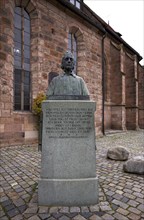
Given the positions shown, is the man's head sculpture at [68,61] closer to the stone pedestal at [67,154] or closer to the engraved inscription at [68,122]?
the stone pedestal at [67,154]

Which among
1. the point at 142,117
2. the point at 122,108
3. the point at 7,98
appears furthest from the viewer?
the point at 142,117

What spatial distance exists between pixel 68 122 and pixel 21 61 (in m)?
6.80

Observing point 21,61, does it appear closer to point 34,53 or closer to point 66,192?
point 34,53

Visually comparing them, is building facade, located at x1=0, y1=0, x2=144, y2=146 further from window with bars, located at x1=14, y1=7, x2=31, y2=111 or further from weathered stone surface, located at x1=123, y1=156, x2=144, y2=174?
weathered stone surface, located at x1=123, y1=156, x2=144, y2=174

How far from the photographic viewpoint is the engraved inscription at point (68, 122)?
297 centimetres

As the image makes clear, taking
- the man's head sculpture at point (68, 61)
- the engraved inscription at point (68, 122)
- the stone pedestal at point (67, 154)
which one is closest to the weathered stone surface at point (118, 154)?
the stone pedestal at point (67, 154)

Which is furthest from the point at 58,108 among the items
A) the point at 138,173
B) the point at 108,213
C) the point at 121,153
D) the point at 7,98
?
the point at 7,98

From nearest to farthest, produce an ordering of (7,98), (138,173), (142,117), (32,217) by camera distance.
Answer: (32,217), (138,173), (7,98), (142,117)

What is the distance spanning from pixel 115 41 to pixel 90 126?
48.5 feet

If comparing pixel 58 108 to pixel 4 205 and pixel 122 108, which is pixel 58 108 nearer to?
pixel 4 205

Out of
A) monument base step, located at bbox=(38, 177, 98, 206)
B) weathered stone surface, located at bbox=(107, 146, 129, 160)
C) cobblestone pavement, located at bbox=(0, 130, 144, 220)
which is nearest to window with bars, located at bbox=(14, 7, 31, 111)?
cobblestone pavement, located at bbox=(0, 130, 144, 220)

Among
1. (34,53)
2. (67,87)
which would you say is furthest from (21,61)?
(67,87)

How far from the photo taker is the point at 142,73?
19.8 metres

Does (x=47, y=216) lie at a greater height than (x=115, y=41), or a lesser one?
lesser
